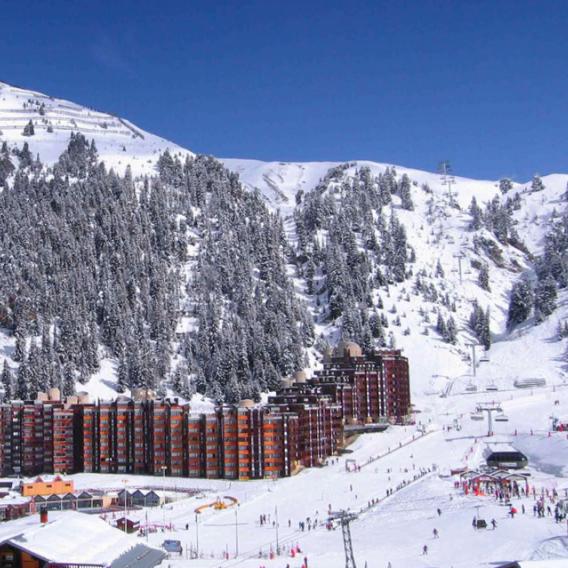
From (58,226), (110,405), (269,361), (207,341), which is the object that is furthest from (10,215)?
(110,405)

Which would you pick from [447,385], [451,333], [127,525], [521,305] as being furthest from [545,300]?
[127,525]

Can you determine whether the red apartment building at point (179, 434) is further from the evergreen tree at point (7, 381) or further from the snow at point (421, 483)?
the evergreen tree at point (7, 381)

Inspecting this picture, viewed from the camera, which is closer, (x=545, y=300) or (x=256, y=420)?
(x=256, y=420)

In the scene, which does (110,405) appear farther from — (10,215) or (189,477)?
(10,215)

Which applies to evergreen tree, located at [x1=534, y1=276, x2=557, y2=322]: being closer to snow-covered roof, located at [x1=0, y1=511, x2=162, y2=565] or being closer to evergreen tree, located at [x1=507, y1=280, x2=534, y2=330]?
evergreen tree, located at [x1=507, y1=280, x2=534, y2=330]

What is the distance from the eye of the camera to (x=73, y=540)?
5528 centimetres

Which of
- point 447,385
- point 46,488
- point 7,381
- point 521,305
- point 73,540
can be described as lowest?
point 46,488

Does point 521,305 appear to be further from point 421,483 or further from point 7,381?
point 421,483

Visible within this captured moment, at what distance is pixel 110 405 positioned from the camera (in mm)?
127938

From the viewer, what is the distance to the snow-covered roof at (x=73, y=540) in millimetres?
52750

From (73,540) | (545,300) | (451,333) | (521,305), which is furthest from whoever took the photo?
(521,305)

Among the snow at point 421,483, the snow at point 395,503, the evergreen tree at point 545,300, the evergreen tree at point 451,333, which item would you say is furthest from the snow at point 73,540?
the evergreen tree at point 545,300

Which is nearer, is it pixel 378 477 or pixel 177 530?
pixel 177 530

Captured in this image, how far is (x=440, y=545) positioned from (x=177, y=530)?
83.6ft
